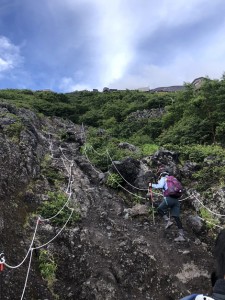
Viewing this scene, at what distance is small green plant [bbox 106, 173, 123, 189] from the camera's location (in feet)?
48.0

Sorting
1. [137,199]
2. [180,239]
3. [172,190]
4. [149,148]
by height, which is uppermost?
[149,148]

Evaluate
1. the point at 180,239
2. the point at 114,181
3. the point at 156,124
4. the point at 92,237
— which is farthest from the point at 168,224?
the point at 156,124

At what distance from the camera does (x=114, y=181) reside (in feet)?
48.0

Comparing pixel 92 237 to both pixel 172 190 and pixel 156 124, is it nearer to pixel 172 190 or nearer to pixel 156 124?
pixel 172 190

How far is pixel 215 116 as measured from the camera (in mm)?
20844

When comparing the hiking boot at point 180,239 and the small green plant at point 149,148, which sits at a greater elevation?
the small green plant at point 149,148

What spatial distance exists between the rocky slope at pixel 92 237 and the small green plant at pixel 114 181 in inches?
8.5

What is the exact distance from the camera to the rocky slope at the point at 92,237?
891 cm

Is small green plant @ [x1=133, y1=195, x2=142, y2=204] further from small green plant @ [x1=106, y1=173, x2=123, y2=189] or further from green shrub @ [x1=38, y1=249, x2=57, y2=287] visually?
green shrub @ [x1=38, y1=249, x2=57, y2=287]

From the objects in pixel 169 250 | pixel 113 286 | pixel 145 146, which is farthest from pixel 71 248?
pixel 145 146

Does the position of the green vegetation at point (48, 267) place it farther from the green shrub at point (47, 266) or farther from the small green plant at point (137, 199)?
the small green plant at point (137, 199)

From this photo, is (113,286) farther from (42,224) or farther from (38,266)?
(42,224)

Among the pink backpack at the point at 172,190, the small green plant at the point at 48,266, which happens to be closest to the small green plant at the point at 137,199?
the pink backpack at the point at 172,190

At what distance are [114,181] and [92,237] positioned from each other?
4176 mm
